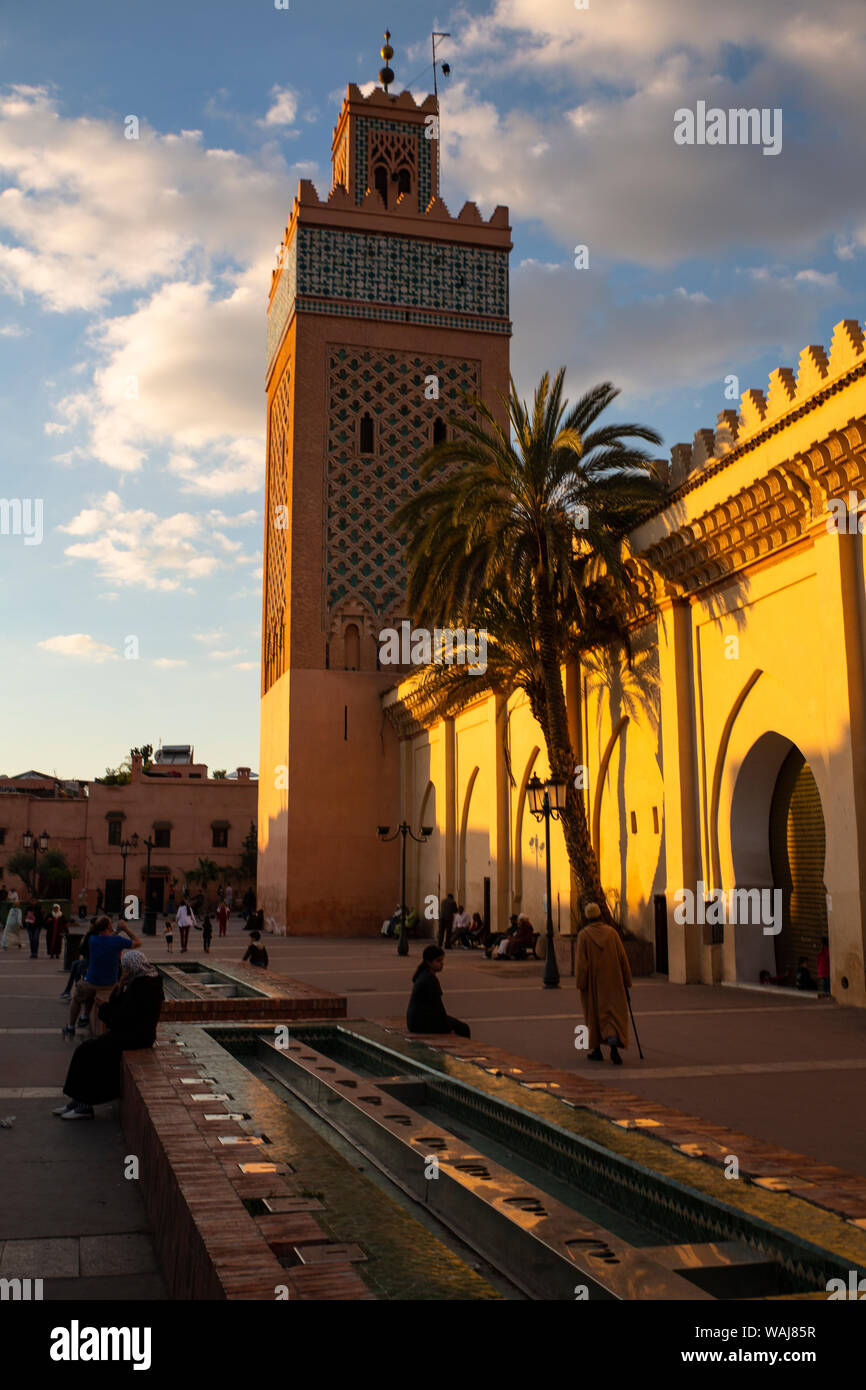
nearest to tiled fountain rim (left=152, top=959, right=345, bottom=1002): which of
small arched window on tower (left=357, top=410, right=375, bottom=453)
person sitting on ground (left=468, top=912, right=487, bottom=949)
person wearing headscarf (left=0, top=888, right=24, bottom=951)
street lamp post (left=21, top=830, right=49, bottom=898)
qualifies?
person sitting on ground (left=468, top=912, right=487, bottom=949)

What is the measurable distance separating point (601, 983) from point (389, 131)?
2936 centimetres

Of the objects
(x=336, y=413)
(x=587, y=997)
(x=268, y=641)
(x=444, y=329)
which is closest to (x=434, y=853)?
(x=268, y=641)

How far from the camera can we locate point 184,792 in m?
50.7

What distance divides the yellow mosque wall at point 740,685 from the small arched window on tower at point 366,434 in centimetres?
1341

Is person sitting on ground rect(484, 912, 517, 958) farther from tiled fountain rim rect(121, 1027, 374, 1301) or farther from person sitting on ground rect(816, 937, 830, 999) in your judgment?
tiled fountain rim rect(121, 1027, 374, 1301)

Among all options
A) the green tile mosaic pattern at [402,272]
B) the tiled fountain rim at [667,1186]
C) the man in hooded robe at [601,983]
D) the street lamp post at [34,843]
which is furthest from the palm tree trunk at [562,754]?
the street lamp post at [34,843]

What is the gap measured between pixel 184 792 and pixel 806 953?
39.8 meters

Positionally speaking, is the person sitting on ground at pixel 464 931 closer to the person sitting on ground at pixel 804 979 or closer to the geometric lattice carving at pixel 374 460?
the geometric lattice carving at pixel 374 460

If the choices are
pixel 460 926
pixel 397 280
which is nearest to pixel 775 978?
pixel 460 926

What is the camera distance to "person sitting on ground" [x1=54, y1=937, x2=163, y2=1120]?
23.0ft

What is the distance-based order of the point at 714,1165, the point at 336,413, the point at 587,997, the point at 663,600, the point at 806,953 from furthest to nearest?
the point at 336,413 < the point at 663,600 < the point at 806,953 < the point at 587,997 < the point at 714,1165

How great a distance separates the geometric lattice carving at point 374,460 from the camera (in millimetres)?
29734

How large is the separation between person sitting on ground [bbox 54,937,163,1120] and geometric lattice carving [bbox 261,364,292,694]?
23.0m

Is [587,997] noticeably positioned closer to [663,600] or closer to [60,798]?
[663,600]
